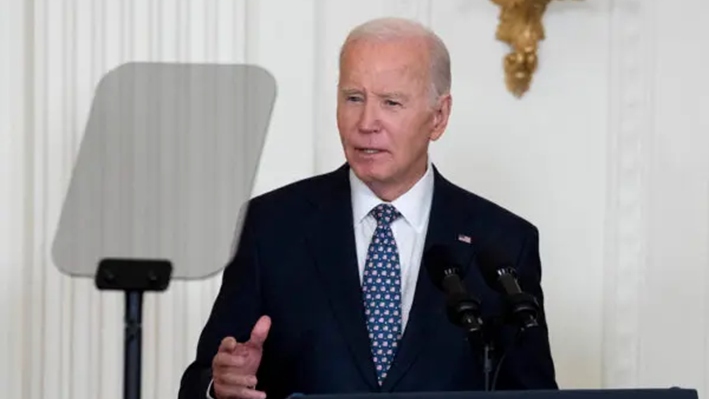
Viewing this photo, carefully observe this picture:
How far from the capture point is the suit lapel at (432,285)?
10.4 ft

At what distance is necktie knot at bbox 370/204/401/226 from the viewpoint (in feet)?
10.9

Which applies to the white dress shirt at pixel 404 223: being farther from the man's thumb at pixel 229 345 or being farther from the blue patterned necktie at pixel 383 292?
the man's thumb at pixel 229 345

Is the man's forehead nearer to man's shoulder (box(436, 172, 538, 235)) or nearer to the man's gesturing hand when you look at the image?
man's shoulder (box(436, 172, 538, 235))

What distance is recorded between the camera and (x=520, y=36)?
14.0 ft

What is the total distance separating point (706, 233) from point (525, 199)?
0.50 metres

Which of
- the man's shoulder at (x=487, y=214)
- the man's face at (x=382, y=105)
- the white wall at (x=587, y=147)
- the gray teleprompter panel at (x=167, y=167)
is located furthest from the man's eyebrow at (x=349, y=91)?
the white wall at (x=587, y=147)

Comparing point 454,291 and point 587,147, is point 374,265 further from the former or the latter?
point 587,147

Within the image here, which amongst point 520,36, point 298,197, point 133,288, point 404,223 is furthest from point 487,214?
point 133,288

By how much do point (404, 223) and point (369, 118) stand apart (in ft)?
0.87

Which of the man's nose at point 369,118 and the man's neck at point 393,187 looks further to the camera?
the man's neck at point 393,187

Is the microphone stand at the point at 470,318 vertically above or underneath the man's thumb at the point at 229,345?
above

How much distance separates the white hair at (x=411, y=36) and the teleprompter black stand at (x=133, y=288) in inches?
46.0

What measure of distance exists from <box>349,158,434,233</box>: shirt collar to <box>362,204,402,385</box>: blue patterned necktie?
3 cm

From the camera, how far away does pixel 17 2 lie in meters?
4.05
